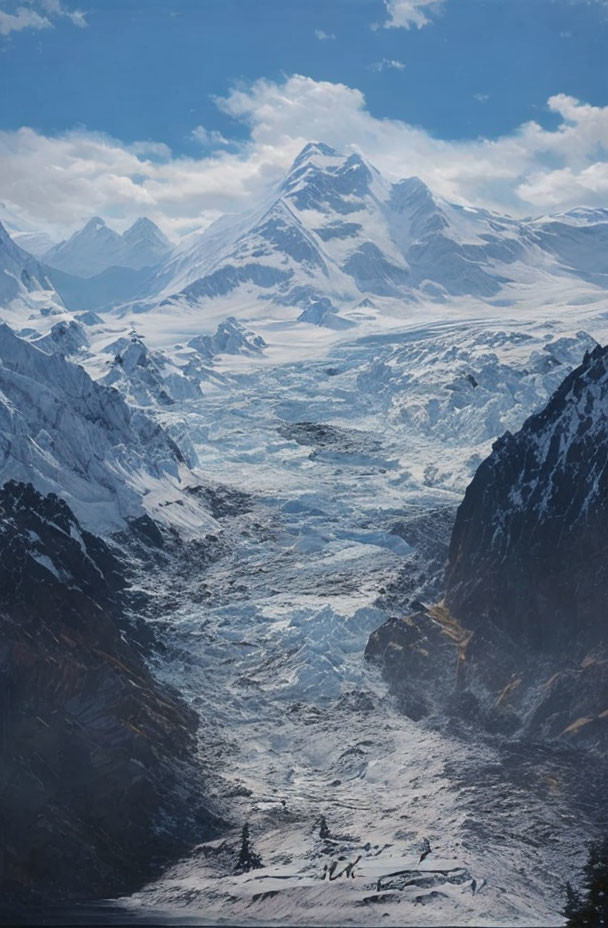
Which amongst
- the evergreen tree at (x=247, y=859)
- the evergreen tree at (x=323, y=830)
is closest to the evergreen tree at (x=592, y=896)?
the evergreen tree at (x=323, y=830)

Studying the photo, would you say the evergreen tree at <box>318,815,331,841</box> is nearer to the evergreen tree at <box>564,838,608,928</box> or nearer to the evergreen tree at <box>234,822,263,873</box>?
the evergreen tree at <box>234,822,263,873</box>

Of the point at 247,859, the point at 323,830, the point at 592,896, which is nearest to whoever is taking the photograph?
the point at 592,896

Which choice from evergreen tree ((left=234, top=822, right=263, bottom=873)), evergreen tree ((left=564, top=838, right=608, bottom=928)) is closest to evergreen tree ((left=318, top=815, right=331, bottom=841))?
evergreen tree ((left=234, top=822, right=263, bottom=873))

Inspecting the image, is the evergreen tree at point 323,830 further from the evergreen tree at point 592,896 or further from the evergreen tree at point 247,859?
the evergreen tree at point 592,896

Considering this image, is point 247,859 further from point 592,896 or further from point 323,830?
point 592,896

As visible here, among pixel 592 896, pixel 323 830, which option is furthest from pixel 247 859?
pixel 592 896

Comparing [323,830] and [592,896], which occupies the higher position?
[592,896]

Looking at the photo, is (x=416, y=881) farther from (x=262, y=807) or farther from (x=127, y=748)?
(x=127, y=748)
